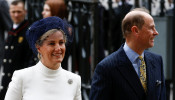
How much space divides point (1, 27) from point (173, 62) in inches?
148

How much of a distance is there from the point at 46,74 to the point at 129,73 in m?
0.71

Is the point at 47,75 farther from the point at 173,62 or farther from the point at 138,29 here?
the point at 173,62

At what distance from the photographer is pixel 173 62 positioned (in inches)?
269

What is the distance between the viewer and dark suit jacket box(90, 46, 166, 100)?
182 inches

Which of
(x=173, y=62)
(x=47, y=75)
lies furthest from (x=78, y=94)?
(x=173, y=62)

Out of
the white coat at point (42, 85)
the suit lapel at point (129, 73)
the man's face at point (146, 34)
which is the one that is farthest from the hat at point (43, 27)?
the man's face at point (146, 34)

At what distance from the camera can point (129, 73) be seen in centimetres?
470

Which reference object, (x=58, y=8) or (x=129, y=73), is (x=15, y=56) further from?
(x=129, y=73)

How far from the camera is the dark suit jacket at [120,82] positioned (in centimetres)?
462

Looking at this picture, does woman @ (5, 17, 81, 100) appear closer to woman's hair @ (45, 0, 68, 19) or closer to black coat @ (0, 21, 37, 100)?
woman's hair @ (45, 0, 68, 19)

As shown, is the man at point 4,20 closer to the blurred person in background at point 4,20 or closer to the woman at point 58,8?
the blurred person in background at point 4,20

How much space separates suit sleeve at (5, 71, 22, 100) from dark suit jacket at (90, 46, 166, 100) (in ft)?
2.15

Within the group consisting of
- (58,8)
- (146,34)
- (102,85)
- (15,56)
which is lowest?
(15,56)

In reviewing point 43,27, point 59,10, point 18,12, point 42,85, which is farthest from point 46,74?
point 18,12
